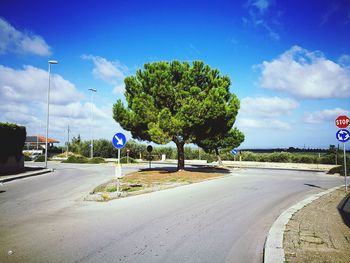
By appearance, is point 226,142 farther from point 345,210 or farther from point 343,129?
point 345,210

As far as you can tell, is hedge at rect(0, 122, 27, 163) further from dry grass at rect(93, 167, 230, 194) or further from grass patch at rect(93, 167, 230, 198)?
grass patch at rect(93, 167, 230, 198)

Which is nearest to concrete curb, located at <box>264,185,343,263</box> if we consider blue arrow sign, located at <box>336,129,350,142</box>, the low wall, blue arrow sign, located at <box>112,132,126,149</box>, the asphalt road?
the asphalt road

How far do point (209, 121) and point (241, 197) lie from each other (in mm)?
10346

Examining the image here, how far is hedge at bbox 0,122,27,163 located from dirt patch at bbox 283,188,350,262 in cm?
2207

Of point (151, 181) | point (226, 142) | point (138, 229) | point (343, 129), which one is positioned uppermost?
point (226, 142)

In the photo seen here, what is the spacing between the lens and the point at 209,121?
21578 mm

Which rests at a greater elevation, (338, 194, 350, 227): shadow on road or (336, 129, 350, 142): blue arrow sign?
(336, 129, 350, 142): blue arrow sign

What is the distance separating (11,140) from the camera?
2347cm

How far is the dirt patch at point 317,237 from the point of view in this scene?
194 inches

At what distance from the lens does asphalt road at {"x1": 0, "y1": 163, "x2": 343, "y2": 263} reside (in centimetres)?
518

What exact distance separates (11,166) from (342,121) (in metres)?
24.4

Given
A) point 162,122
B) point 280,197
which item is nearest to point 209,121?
point 162,122

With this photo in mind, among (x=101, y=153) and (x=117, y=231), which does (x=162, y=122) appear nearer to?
(x=117, y=231)

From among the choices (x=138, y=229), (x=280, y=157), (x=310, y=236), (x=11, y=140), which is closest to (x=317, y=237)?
(x=310, y=236)
